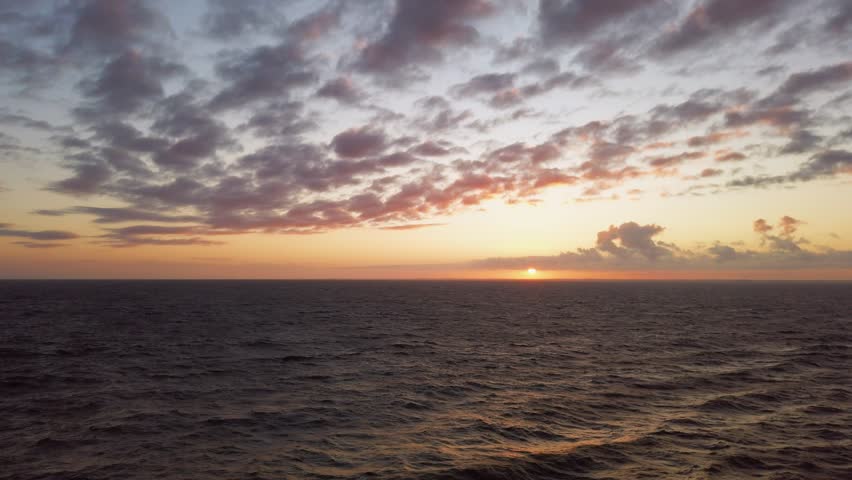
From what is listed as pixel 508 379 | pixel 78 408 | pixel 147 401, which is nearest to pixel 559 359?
pixel 508 379

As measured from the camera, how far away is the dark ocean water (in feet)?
63.8

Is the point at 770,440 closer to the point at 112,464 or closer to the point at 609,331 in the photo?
the point at 112,464

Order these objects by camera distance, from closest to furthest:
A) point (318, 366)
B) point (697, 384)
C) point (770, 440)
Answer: point (770, 440)
point (697, 384)
point (318, 366)

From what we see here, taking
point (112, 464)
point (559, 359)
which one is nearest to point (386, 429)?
point (112, 464)

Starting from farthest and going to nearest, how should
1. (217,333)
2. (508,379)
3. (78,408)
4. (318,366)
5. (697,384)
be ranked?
(217,333), (318,366), (508,379), (697,384), (78,408)

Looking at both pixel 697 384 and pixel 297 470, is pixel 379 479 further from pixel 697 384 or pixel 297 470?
pixel 697 384

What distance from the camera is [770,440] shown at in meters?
22.2

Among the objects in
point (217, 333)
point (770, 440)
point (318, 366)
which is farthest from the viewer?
point (217, 333)

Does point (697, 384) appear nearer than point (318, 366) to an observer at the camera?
Yes

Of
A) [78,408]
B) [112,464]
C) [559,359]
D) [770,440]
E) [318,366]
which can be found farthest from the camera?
[559,359]

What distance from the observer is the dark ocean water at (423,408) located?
63.8 feet

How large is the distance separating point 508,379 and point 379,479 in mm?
19026

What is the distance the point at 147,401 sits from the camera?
94.0ft

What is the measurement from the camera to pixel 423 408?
27.4 m
